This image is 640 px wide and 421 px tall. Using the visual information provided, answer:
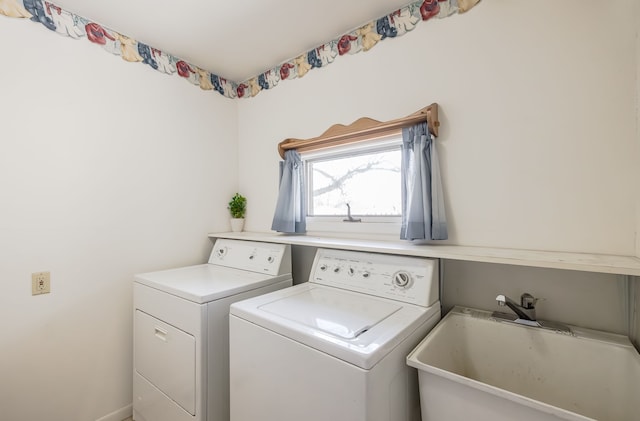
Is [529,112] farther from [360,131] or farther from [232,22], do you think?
[232,22]

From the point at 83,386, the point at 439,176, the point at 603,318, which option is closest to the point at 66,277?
the point at 83,386

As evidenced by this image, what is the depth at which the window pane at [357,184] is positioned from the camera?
5.81 ft

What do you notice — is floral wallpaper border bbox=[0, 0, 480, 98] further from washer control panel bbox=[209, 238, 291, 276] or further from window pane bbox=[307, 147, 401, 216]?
washer control panel bbox=[209, 238, 291, 276]

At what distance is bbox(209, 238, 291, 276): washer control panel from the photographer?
1721mm

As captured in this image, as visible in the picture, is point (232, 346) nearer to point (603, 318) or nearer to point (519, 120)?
point (603, 318)

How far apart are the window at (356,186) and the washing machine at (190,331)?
49cm

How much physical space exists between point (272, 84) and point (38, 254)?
1.89 m

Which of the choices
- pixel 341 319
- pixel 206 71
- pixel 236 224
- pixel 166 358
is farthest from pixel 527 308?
pixel 206 71

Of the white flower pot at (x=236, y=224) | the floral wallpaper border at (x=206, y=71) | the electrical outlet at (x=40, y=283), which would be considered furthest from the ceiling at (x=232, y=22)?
the electrical outlet at (x=40, y=283)

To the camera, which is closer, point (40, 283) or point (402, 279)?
point (402, 279)

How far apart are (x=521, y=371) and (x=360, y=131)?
4.63 feet

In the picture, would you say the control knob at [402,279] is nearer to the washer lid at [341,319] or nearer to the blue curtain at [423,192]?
the washer lid at [341,319]

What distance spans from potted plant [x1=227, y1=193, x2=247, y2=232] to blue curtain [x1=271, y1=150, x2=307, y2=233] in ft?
1.71

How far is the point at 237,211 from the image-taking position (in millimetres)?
2395
